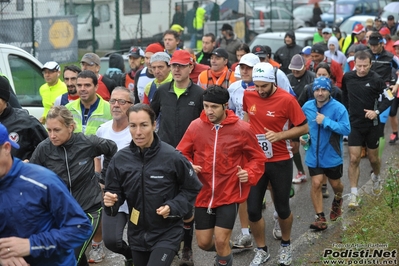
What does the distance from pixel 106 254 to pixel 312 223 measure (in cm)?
258

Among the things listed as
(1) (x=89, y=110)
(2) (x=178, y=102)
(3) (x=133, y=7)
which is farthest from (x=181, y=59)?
(3) (x=133, y=7)

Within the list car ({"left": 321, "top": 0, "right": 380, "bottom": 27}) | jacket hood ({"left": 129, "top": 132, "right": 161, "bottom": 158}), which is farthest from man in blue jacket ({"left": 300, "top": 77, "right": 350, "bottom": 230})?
car ({"left": 321, "top": 0, "right": 380, "bottom": 27})

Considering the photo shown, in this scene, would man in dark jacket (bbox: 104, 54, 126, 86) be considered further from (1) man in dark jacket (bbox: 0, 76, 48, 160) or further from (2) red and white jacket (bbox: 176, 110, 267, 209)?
(2) red and white jacket (bbox: 176, 110, 267, 209)

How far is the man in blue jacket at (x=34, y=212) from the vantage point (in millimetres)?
4293

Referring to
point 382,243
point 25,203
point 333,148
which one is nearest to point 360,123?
point 333,148

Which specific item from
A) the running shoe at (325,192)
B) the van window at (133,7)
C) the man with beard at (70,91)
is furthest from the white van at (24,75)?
the van window at (133,7)

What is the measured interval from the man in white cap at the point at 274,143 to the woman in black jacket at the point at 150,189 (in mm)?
1986

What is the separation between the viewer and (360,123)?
418 inches

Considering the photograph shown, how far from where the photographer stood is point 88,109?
26.9 ft

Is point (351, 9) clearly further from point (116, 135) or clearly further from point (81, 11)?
point (116, 135)

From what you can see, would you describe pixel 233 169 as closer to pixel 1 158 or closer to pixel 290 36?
pixel 1 158

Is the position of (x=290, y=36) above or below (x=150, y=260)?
above

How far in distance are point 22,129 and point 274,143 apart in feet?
8.55

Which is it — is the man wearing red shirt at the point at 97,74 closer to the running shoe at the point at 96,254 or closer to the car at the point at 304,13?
the running shoe at the point at 96,254
